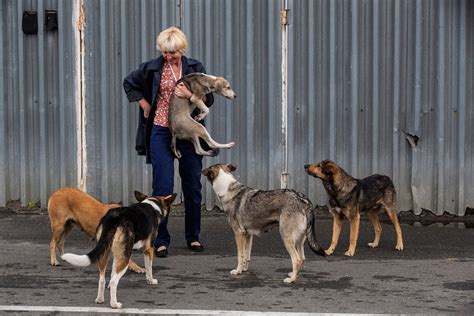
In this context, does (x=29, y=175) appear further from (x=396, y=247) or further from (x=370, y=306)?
(x=370, y=306)

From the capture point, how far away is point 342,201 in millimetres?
8805

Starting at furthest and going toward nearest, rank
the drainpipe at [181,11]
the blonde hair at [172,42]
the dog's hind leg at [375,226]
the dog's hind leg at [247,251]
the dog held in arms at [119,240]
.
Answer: the drainpipe at [181,11] < the dog's hind leg at [375,226] < the blonde hair at [172,42] < the dog's hind leg at [247,251] < the dog held in arms at [119,240]

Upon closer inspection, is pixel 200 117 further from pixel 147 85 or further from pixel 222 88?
pixel 147 85

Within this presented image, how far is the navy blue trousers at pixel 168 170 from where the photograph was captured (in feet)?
27.8

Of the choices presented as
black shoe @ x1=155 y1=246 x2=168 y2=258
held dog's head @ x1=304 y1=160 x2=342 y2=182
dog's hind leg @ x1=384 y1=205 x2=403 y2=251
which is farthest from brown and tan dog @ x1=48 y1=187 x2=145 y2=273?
dog's hind leg @ x1=384 y1=205 x2=403 y2=251

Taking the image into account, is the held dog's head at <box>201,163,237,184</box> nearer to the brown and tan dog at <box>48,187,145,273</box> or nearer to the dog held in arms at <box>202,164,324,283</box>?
the dog held in arms at <box>202,164,324,283</box>

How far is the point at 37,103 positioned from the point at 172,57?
3.02 m

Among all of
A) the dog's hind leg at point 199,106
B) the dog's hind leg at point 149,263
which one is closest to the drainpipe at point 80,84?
the dog's hind leg at point 199,106

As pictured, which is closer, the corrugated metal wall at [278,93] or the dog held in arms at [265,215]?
the dog held in arms at [265,215]

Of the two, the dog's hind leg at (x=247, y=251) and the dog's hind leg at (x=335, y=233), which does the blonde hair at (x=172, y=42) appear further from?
the dog's hind leg at (x=335, y=233)

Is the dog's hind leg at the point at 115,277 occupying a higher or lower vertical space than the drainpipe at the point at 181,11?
lower

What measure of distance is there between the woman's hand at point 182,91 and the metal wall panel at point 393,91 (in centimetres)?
260

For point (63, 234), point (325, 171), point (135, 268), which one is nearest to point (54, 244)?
point (63, 234)

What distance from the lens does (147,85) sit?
8602 mm
